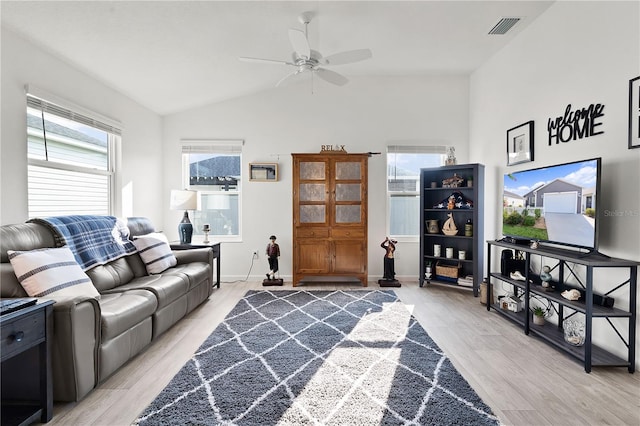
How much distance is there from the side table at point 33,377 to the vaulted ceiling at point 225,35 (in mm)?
2280

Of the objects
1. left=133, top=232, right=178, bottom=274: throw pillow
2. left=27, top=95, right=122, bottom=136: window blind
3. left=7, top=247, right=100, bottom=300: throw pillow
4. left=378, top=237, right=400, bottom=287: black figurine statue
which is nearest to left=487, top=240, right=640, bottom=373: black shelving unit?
left=378, top=237, right=400, bottom=287: black figurine statue

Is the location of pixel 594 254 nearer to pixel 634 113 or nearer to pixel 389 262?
pixel 634 113

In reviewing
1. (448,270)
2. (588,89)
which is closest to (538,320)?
(448,270)

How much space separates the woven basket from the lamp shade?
3566 millimetres

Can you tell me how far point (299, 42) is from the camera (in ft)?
8.54

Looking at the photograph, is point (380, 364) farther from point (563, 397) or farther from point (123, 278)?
point (123, 278)

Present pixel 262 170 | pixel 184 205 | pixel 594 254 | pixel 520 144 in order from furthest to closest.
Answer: pixel 262 170 → pixel 184 205 → pixel 520 144 → pixel 594 254

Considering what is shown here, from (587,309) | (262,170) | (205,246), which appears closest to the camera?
(587,309)

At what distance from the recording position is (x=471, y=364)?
7.68 ft

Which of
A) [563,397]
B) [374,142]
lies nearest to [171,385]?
[563,397]

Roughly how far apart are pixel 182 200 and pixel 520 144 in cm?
424

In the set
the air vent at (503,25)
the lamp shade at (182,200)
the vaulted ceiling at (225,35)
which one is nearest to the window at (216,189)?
the lamp shade at (182,200)

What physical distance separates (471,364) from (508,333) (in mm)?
846

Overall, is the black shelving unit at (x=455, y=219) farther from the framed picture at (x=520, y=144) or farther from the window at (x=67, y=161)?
the window at (x=67, y=161)
